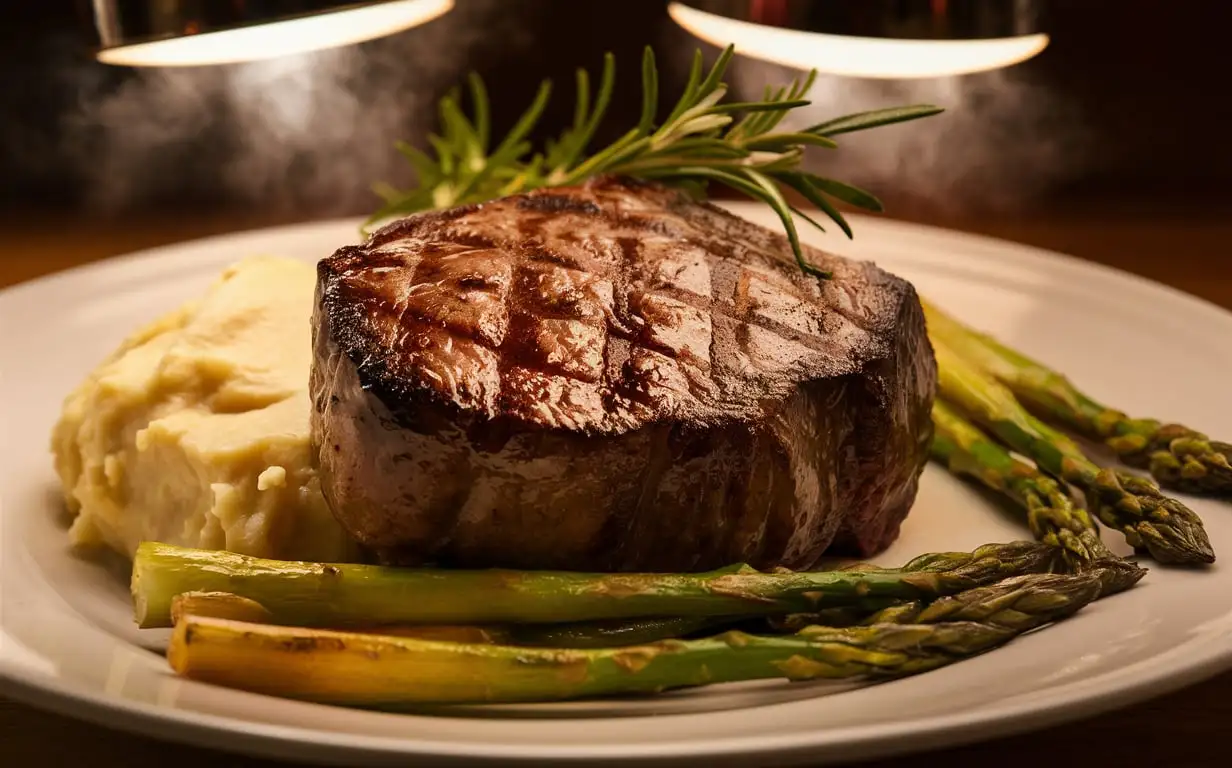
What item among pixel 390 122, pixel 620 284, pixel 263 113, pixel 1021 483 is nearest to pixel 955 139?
pixel 390 122

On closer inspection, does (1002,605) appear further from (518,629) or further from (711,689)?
(518,629)

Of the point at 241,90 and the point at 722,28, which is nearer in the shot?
the point at 722,28

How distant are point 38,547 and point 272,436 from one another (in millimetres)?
615

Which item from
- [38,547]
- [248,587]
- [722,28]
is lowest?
[38,547]

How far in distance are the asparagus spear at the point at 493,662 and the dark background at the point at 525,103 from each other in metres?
4.86

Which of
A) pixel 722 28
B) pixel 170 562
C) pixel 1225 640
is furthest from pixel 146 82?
pixel 1225 640

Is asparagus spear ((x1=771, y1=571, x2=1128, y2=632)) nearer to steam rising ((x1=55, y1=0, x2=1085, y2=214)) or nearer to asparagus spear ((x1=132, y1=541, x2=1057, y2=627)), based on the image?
asparagus spear ((x1=132, y1=541, x2=1057, y2=627))

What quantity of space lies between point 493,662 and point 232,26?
154 cm

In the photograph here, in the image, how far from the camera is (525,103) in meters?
6.78

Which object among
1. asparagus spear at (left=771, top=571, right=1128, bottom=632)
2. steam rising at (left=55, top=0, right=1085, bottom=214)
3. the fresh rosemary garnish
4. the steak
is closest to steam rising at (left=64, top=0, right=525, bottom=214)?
steam rising at (left=55, top=0, right=1085, bottom=214)

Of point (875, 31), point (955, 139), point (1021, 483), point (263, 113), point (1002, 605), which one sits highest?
point (875, 31)

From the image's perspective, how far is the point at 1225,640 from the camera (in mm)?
2010

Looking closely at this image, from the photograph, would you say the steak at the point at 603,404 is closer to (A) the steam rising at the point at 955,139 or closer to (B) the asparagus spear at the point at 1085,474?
(B) the asparagus spear at the point at 1085,474

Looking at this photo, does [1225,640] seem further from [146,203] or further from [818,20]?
[146,203]
